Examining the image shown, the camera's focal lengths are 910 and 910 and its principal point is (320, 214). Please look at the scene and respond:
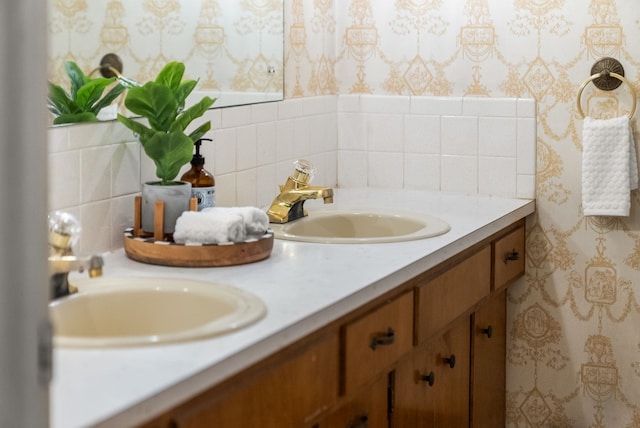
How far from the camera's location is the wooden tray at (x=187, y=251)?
5.78 ft

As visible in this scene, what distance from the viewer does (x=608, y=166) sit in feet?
8.36

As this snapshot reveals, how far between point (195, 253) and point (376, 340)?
0.39 m

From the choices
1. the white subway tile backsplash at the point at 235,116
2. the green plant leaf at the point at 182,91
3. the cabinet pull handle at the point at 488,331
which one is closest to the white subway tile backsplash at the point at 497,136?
the cabinet pull handle at the point at 488,331

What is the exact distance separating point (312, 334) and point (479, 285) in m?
0.97

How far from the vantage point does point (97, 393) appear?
3.37 ft

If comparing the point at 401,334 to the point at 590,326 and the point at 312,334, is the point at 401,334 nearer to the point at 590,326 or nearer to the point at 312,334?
the point at 312,334

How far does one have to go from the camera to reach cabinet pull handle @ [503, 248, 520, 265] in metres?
2.54

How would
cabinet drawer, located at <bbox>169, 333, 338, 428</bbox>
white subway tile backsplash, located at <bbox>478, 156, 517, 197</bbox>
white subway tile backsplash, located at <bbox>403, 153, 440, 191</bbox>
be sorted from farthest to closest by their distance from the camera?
white subway tile backsplash, located at <bbox>403, 153, 440, 191</bbox>, white subway tile backsplash, located at <bbox>478, 156, 517, 197</bbox>, cabinet drawer, located at <bbox>169, 333, 338, 428</bbox>

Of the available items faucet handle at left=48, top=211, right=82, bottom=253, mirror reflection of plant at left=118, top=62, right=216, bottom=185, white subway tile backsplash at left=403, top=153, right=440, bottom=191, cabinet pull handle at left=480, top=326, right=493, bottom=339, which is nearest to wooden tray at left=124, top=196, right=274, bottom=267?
mirror reflection of plant at left=118, top=62, right=216, bottom=185

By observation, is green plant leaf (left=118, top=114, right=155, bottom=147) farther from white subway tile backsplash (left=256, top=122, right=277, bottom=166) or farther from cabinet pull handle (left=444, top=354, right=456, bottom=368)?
cabinet pull handle (left=444, top=354, right=456, bottom=368)

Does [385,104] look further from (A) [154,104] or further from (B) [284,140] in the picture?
(A) [154,104]

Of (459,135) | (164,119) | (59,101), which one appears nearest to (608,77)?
(459,135)

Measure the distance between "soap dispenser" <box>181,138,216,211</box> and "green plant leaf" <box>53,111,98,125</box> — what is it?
261 millimetres

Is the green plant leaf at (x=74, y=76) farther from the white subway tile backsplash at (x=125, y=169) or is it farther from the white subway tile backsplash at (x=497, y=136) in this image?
the white subway tile backsplash at (x=497, y=136)
